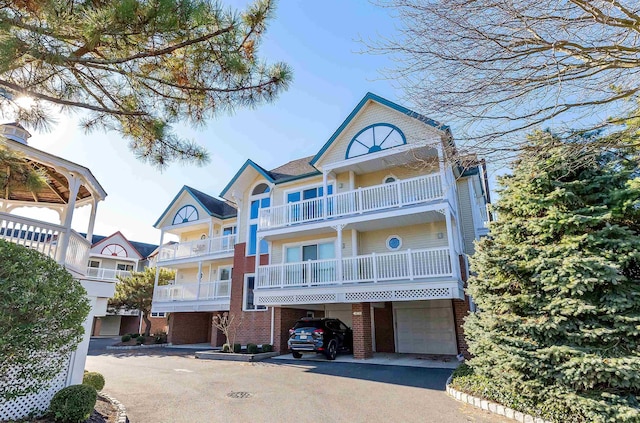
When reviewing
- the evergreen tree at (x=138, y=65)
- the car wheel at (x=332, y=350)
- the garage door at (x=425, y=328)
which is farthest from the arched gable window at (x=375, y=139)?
the evergreen tree at (x=138, y=65)

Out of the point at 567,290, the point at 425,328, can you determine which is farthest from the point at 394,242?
the point at 567,290

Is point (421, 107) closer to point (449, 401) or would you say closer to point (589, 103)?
point (589, 103)

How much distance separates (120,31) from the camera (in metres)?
4.45

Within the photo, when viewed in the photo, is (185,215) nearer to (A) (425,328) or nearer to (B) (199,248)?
(B) (199,248)

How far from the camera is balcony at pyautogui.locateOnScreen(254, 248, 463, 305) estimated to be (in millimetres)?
11820

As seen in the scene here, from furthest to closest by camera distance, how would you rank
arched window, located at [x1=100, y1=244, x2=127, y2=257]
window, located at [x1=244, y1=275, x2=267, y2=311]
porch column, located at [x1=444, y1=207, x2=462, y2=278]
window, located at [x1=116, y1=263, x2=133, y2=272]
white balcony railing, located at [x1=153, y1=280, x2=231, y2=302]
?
window, located at [x1=116, y1=263, x2=133, y2=272], arched window, located at [x1=100, y1=244, x2=127, y2=257], white balcony railing, located at [x1=153, y1=280, x2=231, y2=302], window, located at [x1=244, y1=275, x2=267, y2=311], porch column, located at [x1=444, y1=207, x2=462, y2=278]

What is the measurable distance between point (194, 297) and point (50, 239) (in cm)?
1384

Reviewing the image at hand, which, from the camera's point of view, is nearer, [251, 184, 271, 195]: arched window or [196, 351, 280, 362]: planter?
[196, 351, 280, 362]: planter

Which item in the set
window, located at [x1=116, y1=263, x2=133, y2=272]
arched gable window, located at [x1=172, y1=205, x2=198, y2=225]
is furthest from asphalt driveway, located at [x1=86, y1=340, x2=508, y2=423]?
window, located at [x1=116, y1=263, x2=133, y2=272]

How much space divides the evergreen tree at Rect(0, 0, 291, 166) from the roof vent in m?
0.82

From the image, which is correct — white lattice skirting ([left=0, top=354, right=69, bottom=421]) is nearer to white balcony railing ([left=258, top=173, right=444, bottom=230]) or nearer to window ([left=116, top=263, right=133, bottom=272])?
white balcony railing ([left=258, top=173, right=444, bottom=230])

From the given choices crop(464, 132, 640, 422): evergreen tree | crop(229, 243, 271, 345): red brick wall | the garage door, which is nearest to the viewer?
crop(464, 132, 640, 422): evergreen tree

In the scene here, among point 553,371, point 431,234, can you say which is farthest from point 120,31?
point 431,234

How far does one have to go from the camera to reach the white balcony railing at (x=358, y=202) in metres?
13.0
